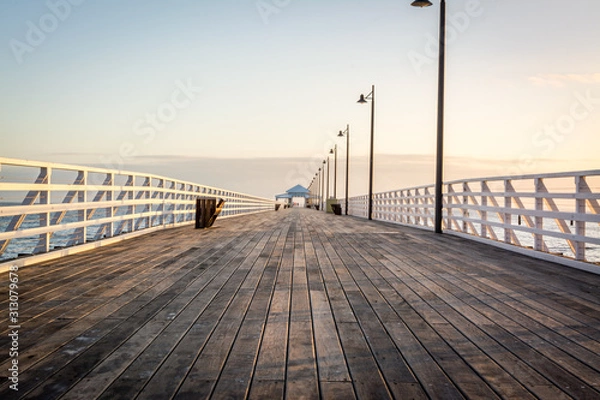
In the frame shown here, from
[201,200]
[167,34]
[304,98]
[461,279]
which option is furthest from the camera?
[304,98]

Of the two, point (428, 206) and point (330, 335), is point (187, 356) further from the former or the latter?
point (428, 206)

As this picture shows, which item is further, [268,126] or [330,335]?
[268,126]

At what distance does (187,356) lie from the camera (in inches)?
96.2

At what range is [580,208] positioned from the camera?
5.76 m

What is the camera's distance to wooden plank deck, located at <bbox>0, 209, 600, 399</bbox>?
208cm

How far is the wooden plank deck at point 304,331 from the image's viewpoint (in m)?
2.08

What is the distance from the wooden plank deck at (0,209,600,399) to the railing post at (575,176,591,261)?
0.46 m

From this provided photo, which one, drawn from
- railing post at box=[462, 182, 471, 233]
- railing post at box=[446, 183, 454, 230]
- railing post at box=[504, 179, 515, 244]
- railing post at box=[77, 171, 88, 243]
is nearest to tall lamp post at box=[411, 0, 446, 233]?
railing post at box=[446, 183, 454, 230]

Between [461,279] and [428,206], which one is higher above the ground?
[428,206]

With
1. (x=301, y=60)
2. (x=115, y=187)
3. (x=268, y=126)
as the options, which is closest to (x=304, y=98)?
(x=268, y=126)

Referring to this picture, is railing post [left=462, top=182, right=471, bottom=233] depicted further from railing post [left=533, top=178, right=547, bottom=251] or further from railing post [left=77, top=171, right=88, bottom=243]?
railing post [left=77, top=171, right=88, bottom=243]

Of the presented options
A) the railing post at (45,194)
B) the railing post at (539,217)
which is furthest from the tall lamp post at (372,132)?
the railing post at (45,194)

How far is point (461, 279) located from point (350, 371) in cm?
303

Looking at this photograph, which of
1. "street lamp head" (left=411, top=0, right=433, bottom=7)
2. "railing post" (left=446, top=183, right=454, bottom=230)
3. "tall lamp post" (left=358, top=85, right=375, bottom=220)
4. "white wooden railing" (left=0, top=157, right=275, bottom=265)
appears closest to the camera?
"white wooden railing" (left=0, top=157, right=275, bottom=265)
